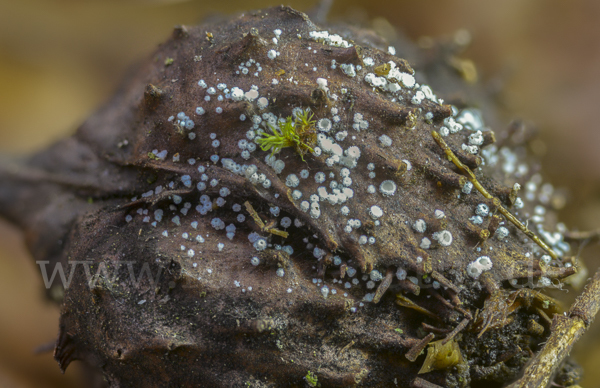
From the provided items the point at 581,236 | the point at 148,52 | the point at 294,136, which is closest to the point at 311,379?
the point at 294,136

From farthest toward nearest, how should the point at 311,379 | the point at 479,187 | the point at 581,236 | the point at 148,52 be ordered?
the point at 148,52 < the point at 581,236 < the point at 479,187 < the point at 311,379

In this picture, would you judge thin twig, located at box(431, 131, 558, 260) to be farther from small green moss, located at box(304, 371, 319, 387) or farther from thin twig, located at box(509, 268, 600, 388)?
small green moss, located at box(304, 371, 319, 387)

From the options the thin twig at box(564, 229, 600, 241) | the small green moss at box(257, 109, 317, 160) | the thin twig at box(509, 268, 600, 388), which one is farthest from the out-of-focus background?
the small green moss at box(257, 109, 317, 160)

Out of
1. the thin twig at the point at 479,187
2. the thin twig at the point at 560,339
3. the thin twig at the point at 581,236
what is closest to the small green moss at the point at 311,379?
the thin twig at the point at 560,339

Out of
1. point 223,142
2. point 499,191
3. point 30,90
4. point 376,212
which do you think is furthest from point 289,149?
point 30,90

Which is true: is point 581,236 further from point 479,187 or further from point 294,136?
point 294,136

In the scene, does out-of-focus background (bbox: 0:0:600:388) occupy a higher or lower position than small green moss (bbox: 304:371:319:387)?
higher

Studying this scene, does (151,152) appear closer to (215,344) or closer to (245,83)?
(245,83)
